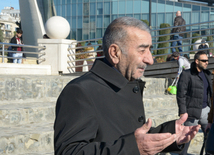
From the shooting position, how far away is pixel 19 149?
15.3 ft

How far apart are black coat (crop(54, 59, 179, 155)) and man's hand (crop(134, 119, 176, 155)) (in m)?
0.03

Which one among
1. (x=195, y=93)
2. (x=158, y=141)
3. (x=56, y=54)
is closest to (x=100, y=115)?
(x=158, y=141)

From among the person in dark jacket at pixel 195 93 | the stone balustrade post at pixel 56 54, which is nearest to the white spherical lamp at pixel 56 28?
the stone balustrade post at pixel 56 54

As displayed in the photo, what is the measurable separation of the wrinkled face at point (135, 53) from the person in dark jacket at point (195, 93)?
12.8 ft

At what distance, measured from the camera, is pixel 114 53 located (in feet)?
6.10

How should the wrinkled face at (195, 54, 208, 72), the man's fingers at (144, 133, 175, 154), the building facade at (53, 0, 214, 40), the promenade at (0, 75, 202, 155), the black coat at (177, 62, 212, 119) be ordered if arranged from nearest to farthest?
the man's fingers at (144, 133, 175, 154)
the promenade at (0, 75, 202, 155)
the black coat at (177, 62, 212, 119)
the wrinkled face at (195, 54, 208, 72)
the building facade at (53, 0, 214, 40)

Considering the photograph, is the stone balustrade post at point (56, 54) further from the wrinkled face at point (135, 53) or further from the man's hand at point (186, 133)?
the man's hand at point (186, 133)

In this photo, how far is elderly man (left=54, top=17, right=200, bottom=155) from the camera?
1.44 meters

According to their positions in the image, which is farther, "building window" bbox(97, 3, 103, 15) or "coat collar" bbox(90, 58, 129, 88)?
"building window" bbox(97, 3, 103, 15)

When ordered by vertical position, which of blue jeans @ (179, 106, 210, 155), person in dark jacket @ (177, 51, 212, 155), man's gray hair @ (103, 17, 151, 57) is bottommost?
blue jeans @ (179, 106, 210, 155)

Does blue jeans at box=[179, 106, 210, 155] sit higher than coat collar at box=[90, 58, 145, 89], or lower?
lower

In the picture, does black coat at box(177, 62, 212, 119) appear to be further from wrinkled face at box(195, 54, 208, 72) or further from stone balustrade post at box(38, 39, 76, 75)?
stone balustrade post at box(38, 39, 76, 75)

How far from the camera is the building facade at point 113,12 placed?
42.3 meters

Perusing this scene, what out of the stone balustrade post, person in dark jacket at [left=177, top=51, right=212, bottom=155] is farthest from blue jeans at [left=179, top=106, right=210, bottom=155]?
the stone balustrade post
